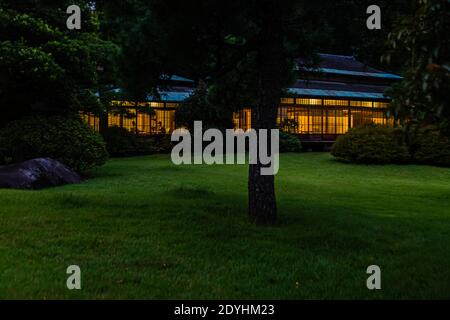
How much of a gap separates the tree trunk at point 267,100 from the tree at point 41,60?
5.60 metres

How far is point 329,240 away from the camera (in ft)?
22.3

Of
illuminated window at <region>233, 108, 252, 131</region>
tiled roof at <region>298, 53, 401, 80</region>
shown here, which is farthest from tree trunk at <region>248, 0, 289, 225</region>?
tiled roof at <region>298, 53, 401, 80</region>

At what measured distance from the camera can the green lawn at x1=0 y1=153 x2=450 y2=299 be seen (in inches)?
184

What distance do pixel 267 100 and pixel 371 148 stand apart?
14714 millimetres

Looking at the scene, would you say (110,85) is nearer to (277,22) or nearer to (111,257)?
(277,22)

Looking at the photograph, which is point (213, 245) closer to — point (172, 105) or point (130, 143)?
point (130, 143)

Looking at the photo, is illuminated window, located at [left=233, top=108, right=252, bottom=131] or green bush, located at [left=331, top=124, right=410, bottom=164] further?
illuminated window, located at [left=233, top=108, right=252, bottom=131]

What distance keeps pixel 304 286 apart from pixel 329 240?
211 centimetres

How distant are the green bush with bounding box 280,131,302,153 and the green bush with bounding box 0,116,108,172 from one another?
544 inches

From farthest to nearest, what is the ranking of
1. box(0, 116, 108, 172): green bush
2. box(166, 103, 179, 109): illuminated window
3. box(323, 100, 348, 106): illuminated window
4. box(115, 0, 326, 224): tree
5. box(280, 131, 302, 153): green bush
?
box(323, 100, 348, 106): illuminated window
box(166, 103, 179, 109): illuminated window
box(280, 131, 302, 153): green bush
box(0, 116, 108, 172): green bush
box(115, 0, 326, 224): tree

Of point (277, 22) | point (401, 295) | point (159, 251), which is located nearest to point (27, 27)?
point (277, 22)

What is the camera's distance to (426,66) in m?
3.22

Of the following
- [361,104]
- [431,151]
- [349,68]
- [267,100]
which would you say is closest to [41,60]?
[267,100]

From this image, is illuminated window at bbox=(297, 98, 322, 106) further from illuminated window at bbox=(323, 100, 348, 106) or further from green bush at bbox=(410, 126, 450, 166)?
green bush at bbox=(410, 126, 450, 166)
